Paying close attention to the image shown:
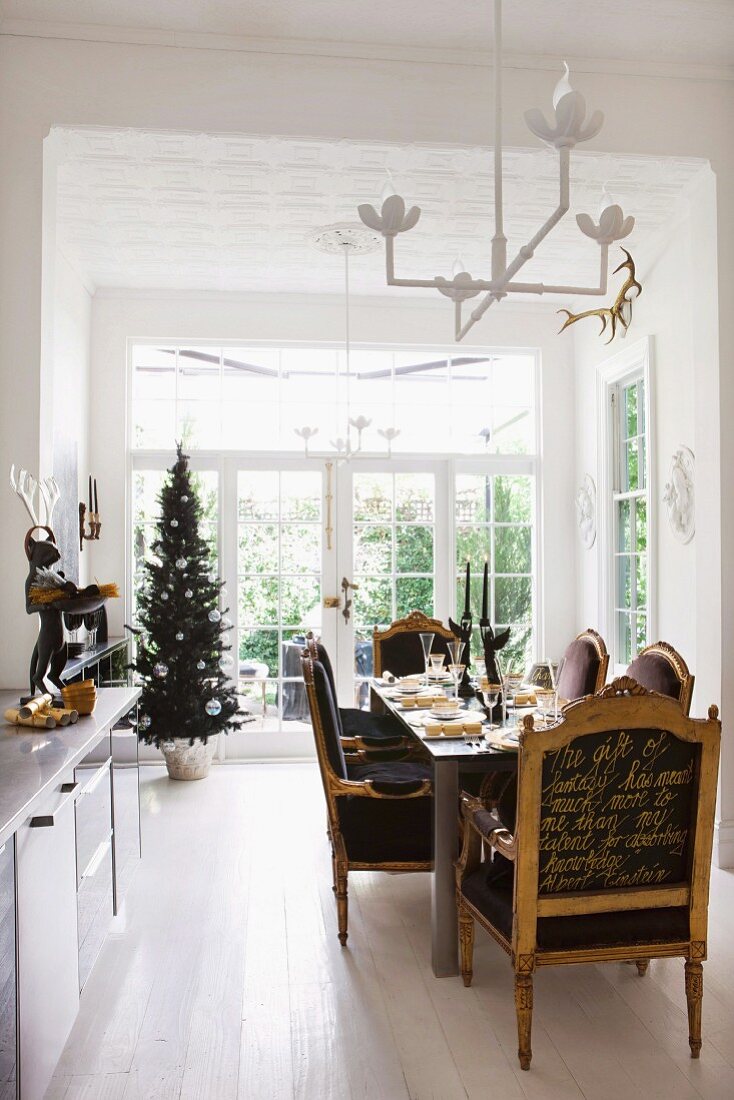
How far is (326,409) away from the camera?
20.1 feet

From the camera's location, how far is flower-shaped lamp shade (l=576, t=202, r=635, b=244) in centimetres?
245

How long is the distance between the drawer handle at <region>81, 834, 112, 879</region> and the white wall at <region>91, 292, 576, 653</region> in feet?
10.0

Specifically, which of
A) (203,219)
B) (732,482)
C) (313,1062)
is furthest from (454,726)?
(203,219)

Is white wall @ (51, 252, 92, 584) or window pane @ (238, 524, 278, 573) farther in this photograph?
window pane @ (238, 524, 278, 573)

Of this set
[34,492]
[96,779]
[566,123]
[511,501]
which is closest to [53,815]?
[96,779]

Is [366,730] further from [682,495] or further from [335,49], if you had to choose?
[335,49]

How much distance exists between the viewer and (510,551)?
20.4 feet

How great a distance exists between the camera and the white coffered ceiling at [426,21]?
326cm

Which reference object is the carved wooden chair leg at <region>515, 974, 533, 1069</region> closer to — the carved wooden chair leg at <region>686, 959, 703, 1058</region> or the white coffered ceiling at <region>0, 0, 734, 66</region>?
the carved wooden chair leg at <region>686, 959, 703, 1058</region>

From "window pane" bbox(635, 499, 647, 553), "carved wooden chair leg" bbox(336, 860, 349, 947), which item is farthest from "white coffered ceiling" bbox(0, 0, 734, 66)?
"carved wooden chair leg" bbox(336, 860, 349, 947)

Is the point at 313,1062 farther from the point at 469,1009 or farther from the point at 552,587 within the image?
the point at 552,587

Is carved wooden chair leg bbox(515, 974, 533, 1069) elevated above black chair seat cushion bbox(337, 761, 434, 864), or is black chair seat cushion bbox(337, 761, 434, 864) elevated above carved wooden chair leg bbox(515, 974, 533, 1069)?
black chair seat cushion bbox(337, 761, 434, 864)

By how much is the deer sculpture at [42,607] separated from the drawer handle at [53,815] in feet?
2.34

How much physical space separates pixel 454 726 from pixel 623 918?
96cm
